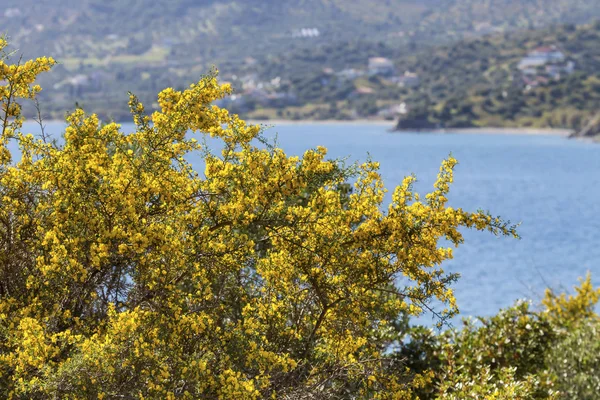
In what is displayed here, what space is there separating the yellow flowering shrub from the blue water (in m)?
0.63

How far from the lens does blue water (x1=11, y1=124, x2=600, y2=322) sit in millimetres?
40250

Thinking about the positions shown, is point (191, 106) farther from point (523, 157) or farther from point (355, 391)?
point (523, 157)

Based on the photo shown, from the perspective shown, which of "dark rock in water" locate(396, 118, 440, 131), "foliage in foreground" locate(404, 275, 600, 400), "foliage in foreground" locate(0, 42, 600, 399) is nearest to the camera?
"foliage in foreground" locate(0, 42, 600, 399)

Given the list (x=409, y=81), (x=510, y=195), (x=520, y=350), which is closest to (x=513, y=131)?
(x=510, y=195)

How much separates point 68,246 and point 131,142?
3.94 feet

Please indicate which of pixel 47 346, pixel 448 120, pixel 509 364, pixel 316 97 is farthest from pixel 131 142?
pixel 316 97

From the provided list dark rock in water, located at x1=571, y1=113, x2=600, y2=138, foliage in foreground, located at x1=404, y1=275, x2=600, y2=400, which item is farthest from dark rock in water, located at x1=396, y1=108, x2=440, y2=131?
foliage in foreground, located at x1=404, y1=275, x2=600, y2=400

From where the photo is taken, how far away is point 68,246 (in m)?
6.21

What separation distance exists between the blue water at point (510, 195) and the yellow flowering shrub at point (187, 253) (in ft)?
2.07

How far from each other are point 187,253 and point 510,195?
7329 centimetres

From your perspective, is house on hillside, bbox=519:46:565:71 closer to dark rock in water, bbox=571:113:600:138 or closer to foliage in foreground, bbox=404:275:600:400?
dark rock in water, bbox=571:113:600:138

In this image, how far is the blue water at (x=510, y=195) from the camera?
→ 4025 cm

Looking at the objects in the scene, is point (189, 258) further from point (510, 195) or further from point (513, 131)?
point (513, 131)

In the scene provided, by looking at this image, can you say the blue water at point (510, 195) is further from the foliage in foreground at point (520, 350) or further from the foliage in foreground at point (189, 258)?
the foliage in foreground at point (520, 350)
